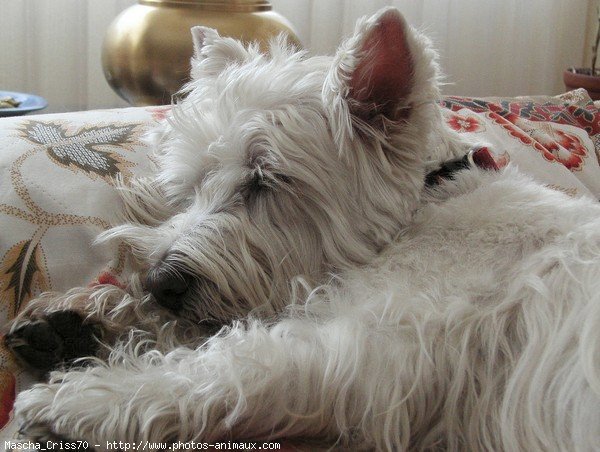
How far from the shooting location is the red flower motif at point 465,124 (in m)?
1.67

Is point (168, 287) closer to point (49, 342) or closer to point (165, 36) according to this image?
point (49, 342)

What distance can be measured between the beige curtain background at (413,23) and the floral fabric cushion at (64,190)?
90 cm

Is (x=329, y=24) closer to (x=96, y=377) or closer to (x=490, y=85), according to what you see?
(x=490, y=85)

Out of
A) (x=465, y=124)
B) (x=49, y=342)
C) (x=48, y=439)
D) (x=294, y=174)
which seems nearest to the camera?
(x=48, y=439)

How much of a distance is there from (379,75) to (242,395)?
1.94 feet

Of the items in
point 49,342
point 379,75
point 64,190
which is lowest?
point 49,342

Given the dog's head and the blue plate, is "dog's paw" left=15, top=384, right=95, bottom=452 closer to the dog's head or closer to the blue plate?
the dog's head

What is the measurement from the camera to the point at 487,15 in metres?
3.57

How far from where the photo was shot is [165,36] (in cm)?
210

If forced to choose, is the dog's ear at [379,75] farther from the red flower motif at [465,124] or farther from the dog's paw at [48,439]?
the dog's paw at [48,439]

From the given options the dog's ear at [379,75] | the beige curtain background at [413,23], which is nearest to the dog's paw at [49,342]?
the dog's ear at [379,75]

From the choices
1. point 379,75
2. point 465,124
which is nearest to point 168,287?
point 379,75

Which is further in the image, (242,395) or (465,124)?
(465,124)

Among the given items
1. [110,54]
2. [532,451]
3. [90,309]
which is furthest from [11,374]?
[110,54]
